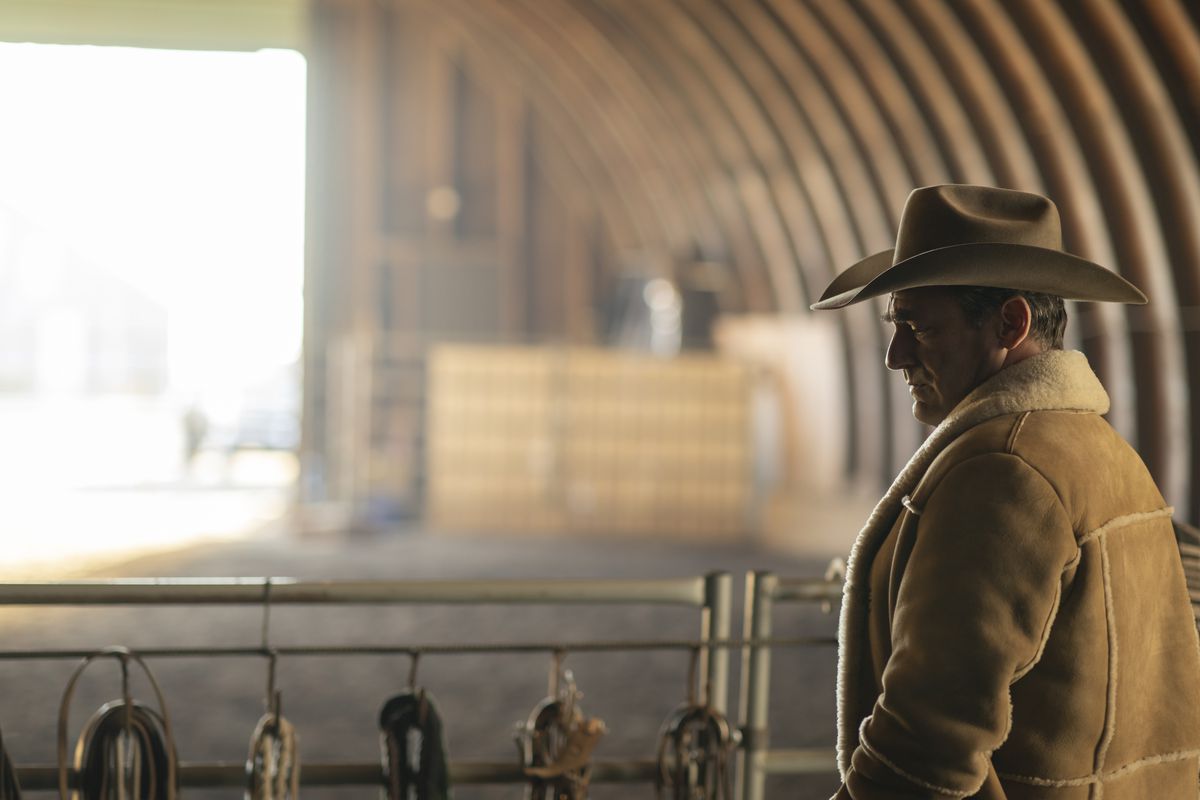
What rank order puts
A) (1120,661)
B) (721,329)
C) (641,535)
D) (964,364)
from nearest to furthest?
1. (1120,661)
2. (964,364)
3. (641,535)
4. (721,329)

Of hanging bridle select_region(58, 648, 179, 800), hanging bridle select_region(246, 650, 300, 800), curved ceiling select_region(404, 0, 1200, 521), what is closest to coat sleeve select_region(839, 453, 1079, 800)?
hanging bridle select_region(246, 650, 300, 800)

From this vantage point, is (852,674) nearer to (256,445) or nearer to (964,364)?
(964,364)

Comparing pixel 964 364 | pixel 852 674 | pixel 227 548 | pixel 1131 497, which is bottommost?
pixel 227 548

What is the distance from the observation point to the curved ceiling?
6.61 meters

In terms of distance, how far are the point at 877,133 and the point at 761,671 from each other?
290 inches

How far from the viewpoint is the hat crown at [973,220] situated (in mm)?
1929

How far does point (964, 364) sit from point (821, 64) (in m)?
8.46

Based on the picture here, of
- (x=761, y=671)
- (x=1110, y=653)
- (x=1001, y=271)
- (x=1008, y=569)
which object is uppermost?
(x=1001, y=271)

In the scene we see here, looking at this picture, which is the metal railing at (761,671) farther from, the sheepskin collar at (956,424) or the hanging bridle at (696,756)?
the sheepskin collar at (956,424)

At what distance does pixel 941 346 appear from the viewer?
6.40 ft

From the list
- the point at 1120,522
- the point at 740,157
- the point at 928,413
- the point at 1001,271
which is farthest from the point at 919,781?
the point at 740,157

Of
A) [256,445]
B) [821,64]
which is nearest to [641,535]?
[821,64]

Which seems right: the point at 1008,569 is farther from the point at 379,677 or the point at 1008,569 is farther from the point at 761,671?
the point at 379,677

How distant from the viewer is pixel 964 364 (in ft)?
6.34
